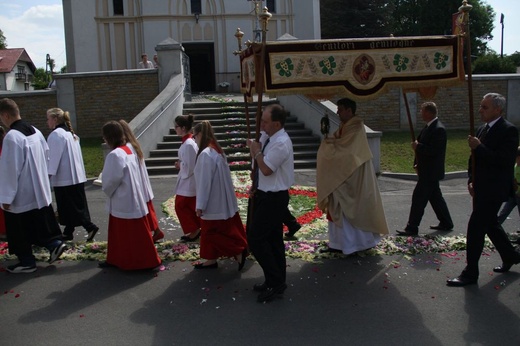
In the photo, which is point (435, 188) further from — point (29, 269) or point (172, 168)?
point (172, 168)

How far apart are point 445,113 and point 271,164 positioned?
15.9 metres

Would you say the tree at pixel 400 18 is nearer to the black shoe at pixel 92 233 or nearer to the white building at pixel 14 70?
the black shoe at pixel 92 233

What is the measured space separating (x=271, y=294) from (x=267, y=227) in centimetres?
71

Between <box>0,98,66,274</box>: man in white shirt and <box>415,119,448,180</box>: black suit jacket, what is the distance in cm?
522

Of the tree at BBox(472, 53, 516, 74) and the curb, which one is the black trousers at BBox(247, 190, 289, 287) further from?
the tree at BBox(472, 53, 516, 74)

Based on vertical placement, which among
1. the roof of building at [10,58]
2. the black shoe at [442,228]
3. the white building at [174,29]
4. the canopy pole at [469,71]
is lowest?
the black shoe at [442,228]

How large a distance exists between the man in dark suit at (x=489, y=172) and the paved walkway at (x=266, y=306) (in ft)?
1.46

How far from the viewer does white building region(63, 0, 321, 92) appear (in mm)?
28297

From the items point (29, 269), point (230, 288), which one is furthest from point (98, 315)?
point (29, 269)

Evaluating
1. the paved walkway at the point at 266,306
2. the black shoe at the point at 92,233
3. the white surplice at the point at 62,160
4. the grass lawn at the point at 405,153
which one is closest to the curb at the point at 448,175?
the grass lawn at the point at 405,153

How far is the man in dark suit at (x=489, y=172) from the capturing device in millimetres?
5480

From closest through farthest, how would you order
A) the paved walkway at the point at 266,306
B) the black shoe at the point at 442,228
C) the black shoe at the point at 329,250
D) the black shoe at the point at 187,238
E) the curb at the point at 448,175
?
the paved walkway at the point at 266,306, the black shoe at the point at 329,250, the black shoe at the point at 187,238, the black shoe at the point at 442,228, the curb at the point at 448,175

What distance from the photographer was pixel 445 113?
19.5 m

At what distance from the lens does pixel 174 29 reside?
93.7 feet
